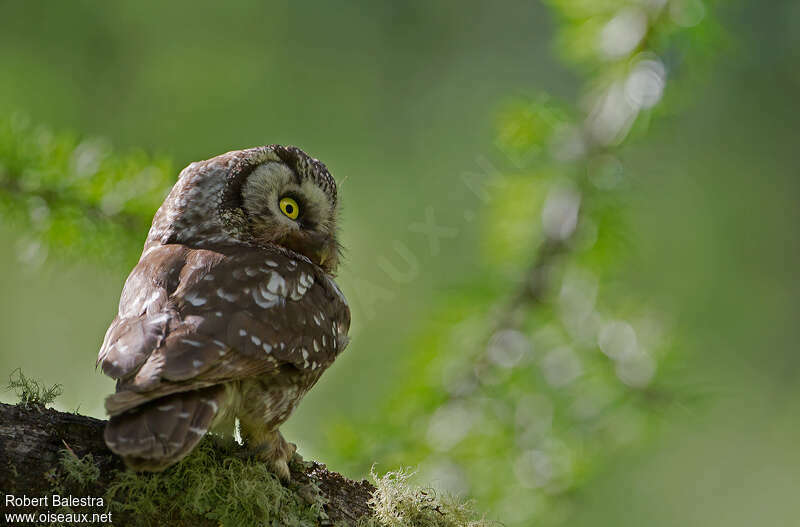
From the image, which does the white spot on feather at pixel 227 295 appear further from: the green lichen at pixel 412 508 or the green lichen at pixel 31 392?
the green lichen at pixel 412 508

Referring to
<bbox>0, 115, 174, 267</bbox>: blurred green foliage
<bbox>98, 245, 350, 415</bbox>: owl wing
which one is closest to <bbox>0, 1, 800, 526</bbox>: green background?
<bbox>0, 115, 174, 267</bbox>: blurred green foliage

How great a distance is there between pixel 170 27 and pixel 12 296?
2.79 meters

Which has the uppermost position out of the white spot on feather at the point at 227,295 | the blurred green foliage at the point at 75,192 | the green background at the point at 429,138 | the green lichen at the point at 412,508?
the green background at the point at 429,138

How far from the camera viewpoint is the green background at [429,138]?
6488mm

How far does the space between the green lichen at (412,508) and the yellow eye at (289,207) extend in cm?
87

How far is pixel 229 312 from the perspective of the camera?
1.98m

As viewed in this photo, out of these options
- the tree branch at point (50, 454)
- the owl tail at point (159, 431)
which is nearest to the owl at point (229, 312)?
the owl tail at point (159, 431)

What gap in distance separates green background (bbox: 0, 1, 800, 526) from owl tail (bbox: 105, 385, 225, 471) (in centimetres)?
403

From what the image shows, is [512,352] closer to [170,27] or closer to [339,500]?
[339,500]

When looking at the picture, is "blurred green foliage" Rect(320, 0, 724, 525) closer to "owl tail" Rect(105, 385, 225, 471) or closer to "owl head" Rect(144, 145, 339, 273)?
"owl head" Rect(144, 145, 339, 273)

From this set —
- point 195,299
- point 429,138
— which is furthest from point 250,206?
point 429,138

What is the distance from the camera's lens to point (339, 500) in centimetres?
195

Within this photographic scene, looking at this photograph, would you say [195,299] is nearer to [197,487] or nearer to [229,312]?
[229,312]

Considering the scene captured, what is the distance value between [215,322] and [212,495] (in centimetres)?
39
